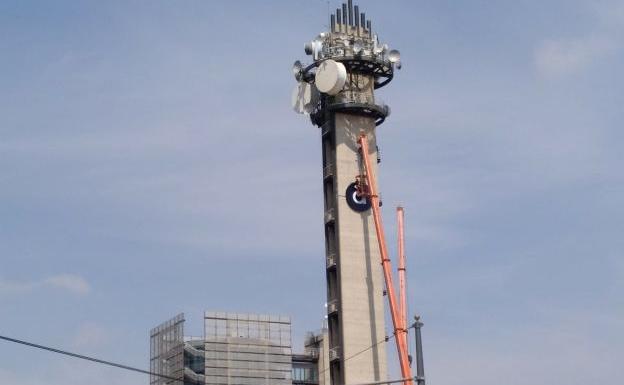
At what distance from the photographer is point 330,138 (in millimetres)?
134375

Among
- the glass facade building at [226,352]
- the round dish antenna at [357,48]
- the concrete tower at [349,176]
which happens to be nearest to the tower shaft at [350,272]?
the concrete tower at [349,176]

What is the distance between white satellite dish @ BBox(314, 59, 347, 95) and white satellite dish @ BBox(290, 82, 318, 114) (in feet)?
17.6

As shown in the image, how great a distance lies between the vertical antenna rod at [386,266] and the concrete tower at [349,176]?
1396 millimetres

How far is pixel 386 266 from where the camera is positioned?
12700 centimetres

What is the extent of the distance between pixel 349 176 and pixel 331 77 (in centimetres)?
1188

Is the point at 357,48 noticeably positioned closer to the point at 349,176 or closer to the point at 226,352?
the point at 349,176

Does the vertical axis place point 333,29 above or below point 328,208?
above

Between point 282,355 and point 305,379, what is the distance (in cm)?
1309

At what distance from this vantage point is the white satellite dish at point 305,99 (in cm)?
13612

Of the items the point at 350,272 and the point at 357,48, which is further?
the point at 357,48

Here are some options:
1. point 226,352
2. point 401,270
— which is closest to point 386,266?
point 401,270

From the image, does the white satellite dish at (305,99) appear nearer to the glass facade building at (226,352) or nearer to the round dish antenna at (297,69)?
the round dish antenna at (297,69)

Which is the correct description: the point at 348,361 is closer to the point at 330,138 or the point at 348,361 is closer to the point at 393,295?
the point at 393,295

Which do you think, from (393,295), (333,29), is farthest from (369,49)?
(393,295)
